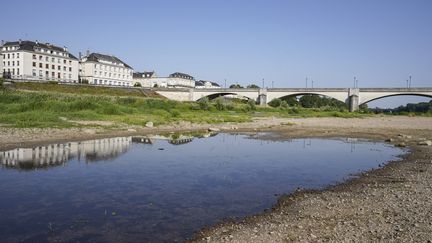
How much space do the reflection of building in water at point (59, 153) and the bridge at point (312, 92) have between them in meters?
92.4

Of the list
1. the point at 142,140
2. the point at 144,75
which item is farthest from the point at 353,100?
the point at 144,75

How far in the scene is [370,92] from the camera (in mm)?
106938

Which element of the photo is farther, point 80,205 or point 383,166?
point 383,166

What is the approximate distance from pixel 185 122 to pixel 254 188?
120 feet

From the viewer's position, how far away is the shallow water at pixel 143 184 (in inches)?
420

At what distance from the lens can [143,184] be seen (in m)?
16.0

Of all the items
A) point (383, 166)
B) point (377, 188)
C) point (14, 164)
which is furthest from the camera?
point (383, 166)

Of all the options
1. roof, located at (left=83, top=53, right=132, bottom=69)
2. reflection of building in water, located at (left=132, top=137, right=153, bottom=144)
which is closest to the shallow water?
reflection of building in water, located at (left=132, top=137, right=153, bottom=144)

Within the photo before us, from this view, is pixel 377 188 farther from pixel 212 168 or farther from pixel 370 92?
pixel 370 92

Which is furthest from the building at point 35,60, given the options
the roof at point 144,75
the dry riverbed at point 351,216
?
the dry riverbed at point 351,216

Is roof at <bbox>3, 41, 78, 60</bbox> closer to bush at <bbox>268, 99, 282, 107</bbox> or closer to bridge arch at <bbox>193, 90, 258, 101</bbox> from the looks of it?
bridge arch at <bbox>193, 90, 258, 101</bbox>

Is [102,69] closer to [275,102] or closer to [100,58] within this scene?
[100,58]

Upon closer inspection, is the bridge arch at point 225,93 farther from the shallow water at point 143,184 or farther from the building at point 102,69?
the shallow water at point 143,184

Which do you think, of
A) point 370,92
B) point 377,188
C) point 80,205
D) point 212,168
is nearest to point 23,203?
point 80,205
